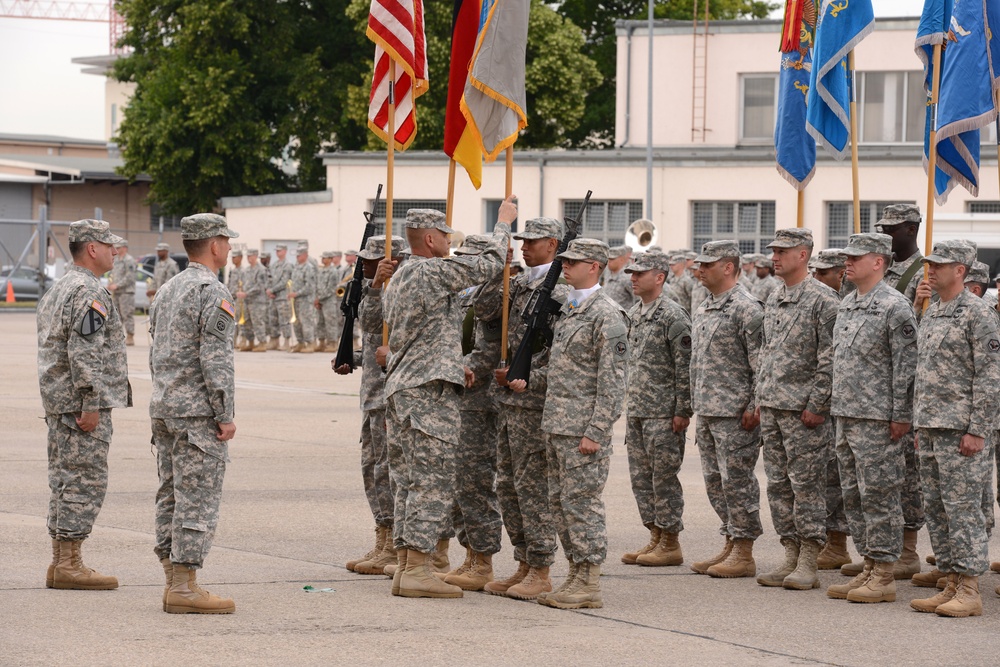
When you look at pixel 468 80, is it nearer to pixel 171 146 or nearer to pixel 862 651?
pixel 862 651

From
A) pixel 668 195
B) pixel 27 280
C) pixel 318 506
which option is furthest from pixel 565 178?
pixel 318 506

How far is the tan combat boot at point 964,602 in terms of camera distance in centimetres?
831

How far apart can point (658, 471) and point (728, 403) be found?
2.36 feet

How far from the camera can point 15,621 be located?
24.9 feet

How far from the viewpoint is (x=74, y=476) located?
→ 27.9 feet

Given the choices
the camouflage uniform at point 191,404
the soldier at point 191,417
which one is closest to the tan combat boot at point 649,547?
the soldier at point 191,417

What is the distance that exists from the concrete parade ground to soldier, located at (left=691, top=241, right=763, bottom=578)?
1.13 feet

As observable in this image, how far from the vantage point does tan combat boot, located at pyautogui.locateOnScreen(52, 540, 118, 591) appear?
27.8 ft

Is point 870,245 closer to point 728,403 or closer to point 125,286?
point 728,403

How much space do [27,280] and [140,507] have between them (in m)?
36.3

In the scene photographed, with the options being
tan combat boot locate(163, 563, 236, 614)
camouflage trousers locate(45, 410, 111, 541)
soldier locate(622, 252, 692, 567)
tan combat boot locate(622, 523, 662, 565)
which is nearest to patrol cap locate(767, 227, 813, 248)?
soldier locate(622, 252, 692, 567)

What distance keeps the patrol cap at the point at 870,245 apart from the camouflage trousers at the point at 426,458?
270cm

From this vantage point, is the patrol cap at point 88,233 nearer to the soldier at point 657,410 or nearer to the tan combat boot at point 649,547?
the soldier at point 657,410

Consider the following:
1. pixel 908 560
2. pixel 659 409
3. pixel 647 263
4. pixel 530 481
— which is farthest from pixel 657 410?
pixel 908 560
